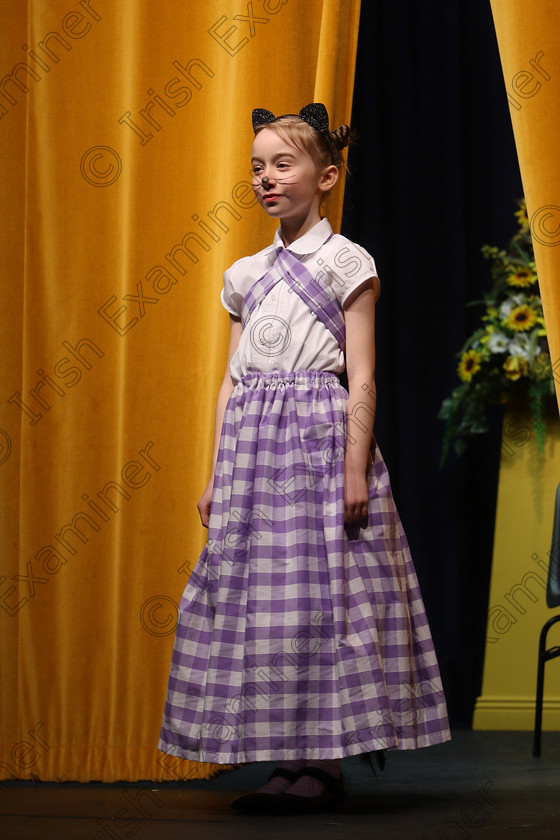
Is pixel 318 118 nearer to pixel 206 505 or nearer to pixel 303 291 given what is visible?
pixel 303 291

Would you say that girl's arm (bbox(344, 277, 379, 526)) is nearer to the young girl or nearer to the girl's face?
the young girl

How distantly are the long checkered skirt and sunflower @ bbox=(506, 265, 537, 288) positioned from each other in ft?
4.65

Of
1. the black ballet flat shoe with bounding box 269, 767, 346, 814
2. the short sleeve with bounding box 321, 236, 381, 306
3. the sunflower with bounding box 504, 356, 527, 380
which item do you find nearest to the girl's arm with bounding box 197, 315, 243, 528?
the short sleeve with bounding box 321, 236, 381, 306

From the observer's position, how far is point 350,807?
171cm

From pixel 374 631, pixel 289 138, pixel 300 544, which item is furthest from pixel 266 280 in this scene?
pixel 374 631

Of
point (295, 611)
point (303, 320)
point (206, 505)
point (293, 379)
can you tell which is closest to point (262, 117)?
point (303, 320)

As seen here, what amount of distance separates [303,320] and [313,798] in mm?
804

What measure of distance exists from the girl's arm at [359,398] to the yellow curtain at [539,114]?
0.44m

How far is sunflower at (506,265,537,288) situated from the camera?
3.02m

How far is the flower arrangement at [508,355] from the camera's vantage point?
9.71 feet

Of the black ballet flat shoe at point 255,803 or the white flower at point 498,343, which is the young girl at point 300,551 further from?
the white flower at point 498,343

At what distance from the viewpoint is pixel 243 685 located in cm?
164

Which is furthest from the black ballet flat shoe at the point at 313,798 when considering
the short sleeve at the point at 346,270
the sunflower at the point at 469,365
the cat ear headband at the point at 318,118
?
the sunflower at the point at 469,365

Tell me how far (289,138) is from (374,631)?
876 millimetres
